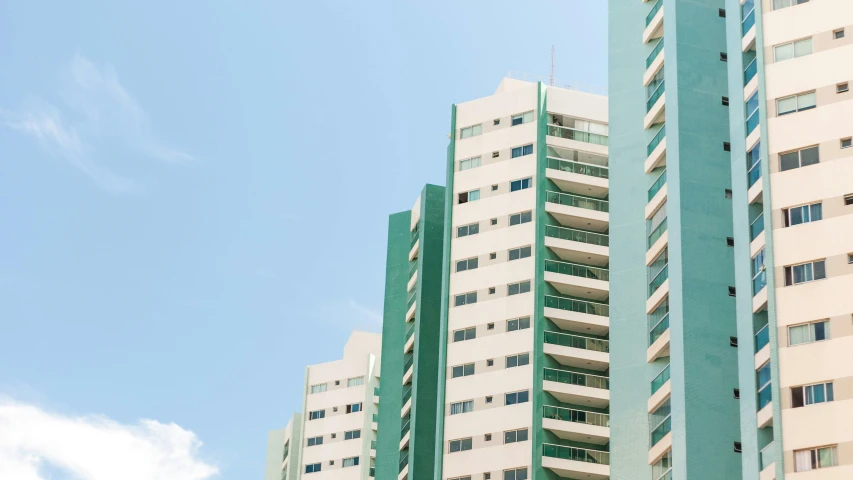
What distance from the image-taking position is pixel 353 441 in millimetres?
120625

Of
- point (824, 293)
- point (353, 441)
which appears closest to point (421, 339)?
point (353, 441)

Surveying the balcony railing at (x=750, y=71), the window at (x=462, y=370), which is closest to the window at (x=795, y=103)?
the balcony railing at (x=750, y=71)

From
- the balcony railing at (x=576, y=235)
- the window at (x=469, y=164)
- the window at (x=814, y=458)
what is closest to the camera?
the window at (x=814, y=458)

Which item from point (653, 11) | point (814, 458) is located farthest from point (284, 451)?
point (814, 458)

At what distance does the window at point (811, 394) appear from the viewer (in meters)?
56.9

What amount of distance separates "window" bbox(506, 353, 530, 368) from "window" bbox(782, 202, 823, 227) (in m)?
29.7

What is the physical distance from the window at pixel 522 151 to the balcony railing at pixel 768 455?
37.6 metres

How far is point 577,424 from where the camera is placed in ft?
280

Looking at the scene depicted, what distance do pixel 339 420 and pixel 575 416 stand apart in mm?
40019

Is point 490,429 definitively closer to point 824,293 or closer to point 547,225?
point 547,225

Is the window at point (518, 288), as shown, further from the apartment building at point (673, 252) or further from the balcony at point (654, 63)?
the balcony at point (654, 63)

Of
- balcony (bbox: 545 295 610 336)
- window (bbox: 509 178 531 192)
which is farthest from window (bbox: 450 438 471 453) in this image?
window (bbox: 509 178 531 192)

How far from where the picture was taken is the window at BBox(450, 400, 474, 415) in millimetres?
88438

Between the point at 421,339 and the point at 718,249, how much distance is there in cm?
3641
